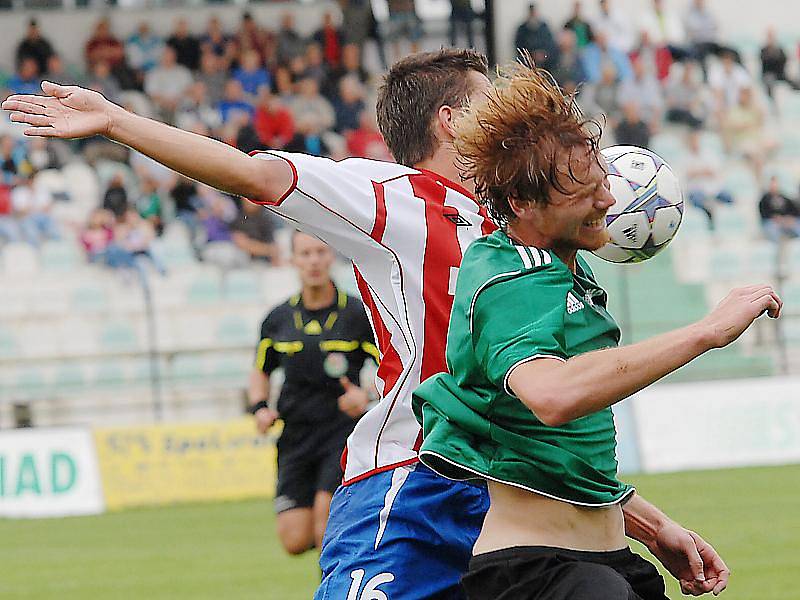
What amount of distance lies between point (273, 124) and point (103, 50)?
2.82m

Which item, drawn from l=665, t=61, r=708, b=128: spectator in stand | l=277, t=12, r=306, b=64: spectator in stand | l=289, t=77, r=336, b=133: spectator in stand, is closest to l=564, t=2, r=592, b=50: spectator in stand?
l=665, t=61, r=708, b=128: spectator in stand

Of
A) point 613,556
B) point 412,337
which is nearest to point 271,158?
point 412,337

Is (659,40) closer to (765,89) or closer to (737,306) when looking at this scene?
(765,89)

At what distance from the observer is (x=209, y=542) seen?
12.0 metres

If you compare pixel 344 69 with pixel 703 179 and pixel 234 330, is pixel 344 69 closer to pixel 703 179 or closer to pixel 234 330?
pixel 234 330

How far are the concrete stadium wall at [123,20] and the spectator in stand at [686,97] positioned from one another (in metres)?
5.29

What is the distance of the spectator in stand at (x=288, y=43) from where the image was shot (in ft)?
72.7

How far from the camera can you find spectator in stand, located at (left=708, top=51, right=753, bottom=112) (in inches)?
906

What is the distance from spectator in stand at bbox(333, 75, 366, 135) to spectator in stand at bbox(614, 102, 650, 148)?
12.3 ft

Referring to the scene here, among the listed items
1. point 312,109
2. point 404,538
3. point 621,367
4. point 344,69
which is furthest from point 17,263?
point 621,367

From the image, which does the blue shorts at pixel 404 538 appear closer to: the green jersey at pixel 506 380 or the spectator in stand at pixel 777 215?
the green jersey at pixel 506 380

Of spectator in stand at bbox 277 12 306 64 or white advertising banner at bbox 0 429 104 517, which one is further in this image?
spectator in stand at bbox 277 12 306 64

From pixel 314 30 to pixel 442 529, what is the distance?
19381 millimetres

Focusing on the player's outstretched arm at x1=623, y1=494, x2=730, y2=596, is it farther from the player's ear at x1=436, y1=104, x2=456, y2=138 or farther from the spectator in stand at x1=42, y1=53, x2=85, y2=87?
the spectator in stand at x1=42, y1=53, x2=85, y2=87
